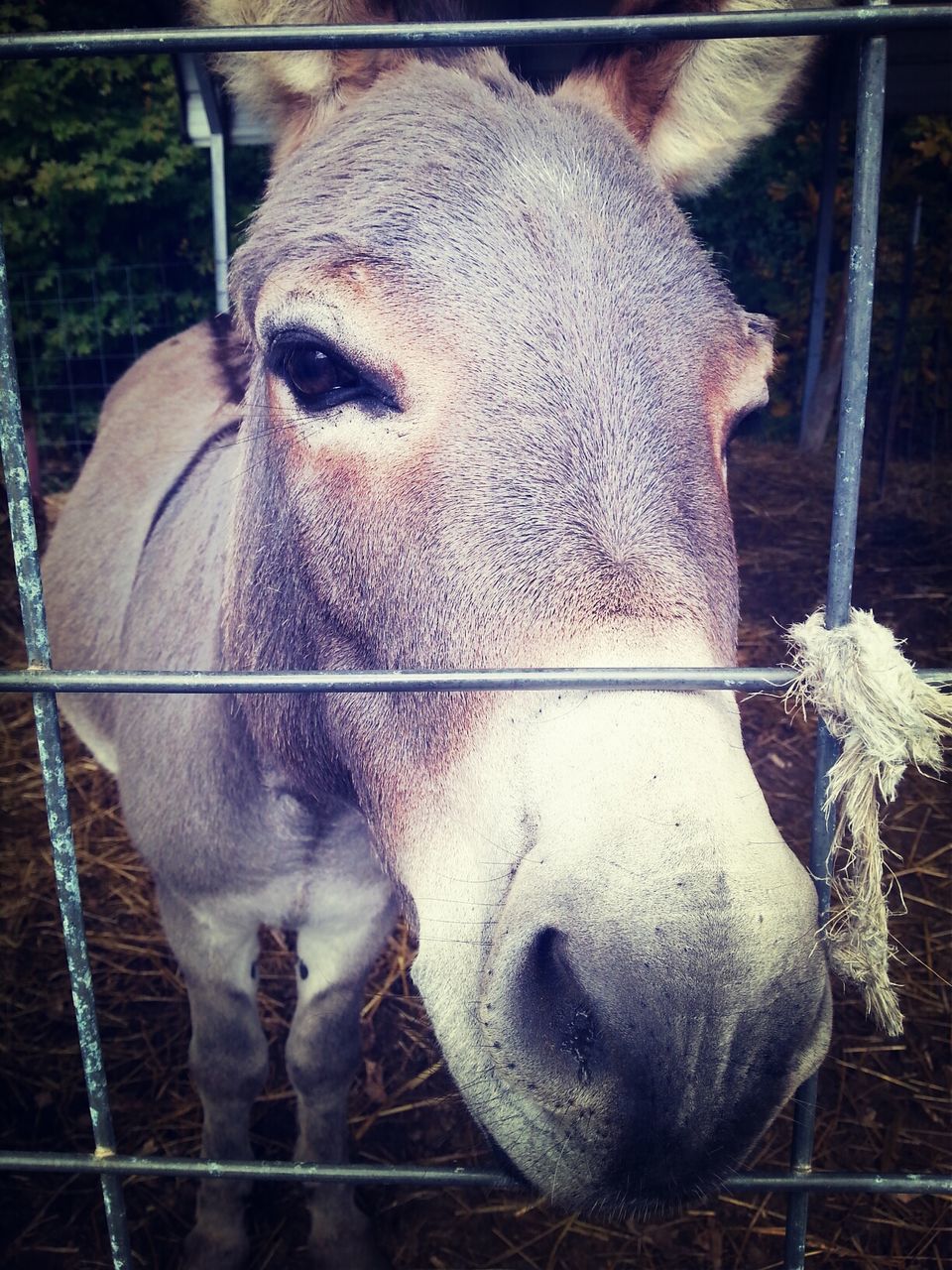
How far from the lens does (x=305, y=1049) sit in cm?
213

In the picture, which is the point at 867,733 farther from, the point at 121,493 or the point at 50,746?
the point at 121,493

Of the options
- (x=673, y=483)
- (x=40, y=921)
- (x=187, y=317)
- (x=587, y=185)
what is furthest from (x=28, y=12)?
(x=673, y=483)

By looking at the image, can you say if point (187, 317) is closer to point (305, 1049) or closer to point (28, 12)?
point (28, 12)

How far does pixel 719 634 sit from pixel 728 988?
1.49 feet

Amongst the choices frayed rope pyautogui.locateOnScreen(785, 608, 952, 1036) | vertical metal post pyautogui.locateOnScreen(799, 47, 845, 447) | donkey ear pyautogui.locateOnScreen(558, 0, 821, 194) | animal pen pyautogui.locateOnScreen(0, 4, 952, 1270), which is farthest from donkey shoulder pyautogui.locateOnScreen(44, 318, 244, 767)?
vertical metal post pyautogui.locateOnScreen(799, 47, 845, 447)

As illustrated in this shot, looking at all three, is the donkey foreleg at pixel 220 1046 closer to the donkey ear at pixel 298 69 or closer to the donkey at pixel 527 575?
the donkey at pixel 527 575

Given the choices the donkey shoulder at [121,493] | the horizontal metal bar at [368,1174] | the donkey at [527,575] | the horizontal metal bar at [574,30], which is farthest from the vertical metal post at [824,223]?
the horizontal metal bar at [368,1174]

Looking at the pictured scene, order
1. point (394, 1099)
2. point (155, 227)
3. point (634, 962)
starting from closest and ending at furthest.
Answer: point (634, 962) → point (394, 1099) → point (155, 227)

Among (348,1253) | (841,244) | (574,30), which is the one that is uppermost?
(841,244)

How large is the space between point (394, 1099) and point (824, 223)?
6382mm

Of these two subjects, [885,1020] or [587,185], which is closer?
[885,1020]

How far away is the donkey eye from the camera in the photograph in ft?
4.05

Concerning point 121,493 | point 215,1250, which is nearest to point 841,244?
point 121,493

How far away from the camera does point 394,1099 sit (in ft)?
8.48
